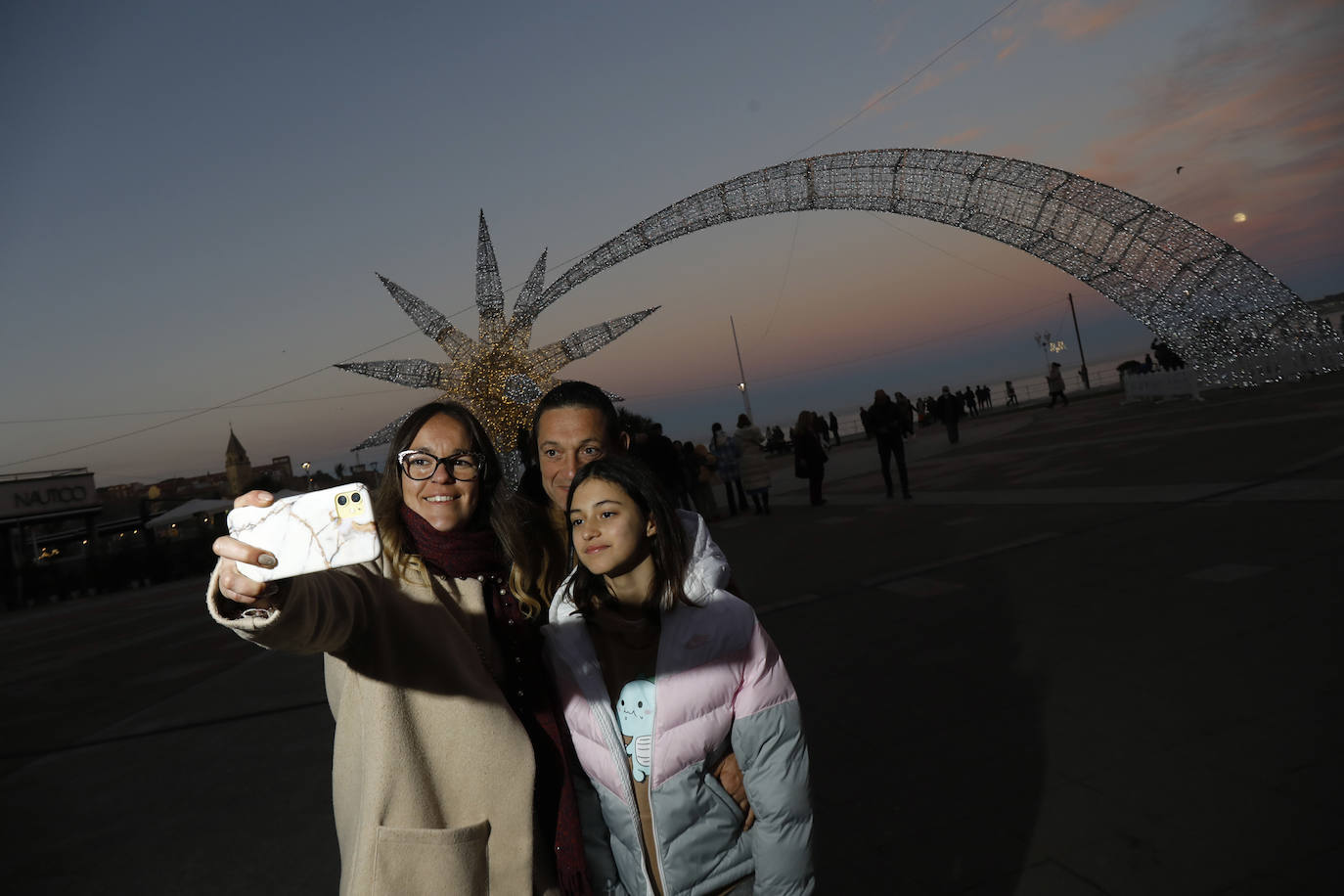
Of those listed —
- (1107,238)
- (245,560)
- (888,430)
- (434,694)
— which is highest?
(1107,238)

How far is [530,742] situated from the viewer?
1.81 metres

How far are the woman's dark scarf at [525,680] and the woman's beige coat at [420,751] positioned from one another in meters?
0.07

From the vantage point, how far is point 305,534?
1.18m

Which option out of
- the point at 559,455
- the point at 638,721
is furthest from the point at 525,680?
the point at 559,455

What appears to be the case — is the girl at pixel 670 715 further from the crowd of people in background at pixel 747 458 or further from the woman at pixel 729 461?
the woman at pixel 729 461

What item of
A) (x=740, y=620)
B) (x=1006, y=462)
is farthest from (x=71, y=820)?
(x=1006, y=462)

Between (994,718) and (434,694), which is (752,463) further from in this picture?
(434,694)

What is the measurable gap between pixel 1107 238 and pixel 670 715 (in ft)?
66.2

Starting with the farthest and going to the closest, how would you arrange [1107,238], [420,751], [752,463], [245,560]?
1. [1107,238]
2. [752,463]
3. [420,751]
4. [245,560]

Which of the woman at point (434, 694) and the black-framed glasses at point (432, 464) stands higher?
the black-framed glasses at point (432, 464)

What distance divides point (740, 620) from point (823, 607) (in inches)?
199

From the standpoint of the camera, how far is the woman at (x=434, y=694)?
1.57 metres

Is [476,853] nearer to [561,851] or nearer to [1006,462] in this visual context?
[561,851]

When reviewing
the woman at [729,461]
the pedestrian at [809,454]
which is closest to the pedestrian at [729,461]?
the woman at [729,461]
